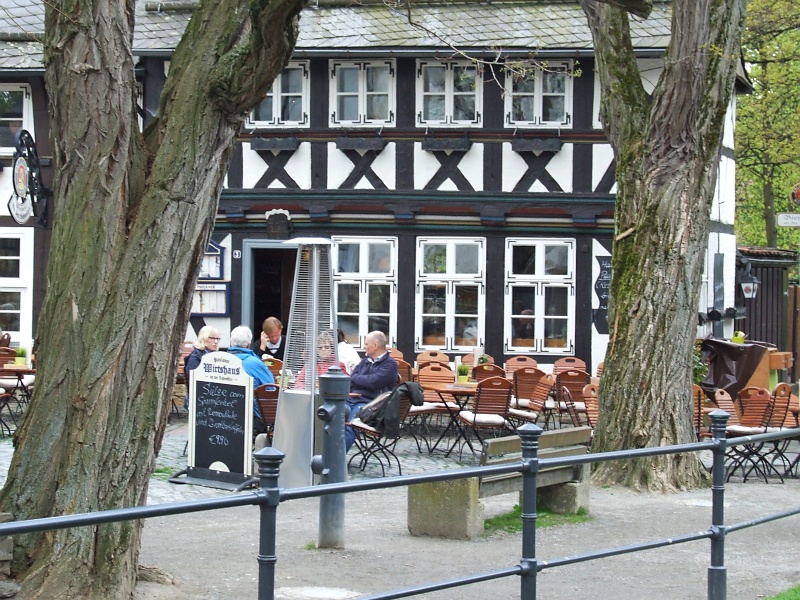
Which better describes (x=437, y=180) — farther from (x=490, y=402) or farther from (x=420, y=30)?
(x=490, y=402)

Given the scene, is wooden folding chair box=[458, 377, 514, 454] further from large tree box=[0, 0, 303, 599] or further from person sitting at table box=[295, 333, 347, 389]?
large tree box=[0, 0, 303, 599]

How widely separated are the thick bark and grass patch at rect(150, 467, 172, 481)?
4.26 m

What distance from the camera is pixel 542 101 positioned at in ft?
71.9

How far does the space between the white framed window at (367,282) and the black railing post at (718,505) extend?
15.4 m

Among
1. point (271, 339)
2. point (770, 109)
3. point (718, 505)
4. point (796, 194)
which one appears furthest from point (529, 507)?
point (770, 109)

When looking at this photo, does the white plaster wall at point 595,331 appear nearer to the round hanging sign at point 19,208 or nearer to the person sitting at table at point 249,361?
the round hanging sign at point 19,208

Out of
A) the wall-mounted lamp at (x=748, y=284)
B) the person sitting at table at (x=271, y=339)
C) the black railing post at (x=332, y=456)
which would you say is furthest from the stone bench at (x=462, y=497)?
the wall-mounted lamp at (x=748, y=284)

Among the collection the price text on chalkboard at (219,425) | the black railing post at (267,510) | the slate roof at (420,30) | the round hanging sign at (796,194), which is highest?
the slate roof at (420,30)

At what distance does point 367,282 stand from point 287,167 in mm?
2415

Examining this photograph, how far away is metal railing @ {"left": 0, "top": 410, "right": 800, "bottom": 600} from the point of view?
13.0ft

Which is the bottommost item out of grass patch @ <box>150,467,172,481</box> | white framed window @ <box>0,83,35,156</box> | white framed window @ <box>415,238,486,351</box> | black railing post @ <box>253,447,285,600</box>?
grass patch @ <box>150,467,172,481</box>

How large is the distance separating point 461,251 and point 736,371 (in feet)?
16.3

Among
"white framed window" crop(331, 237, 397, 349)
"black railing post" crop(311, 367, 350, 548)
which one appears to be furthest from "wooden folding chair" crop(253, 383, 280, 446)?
"white framed window" crop(331, 237, 397, 349)

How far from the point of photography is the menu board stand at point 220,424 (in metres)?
11.9
